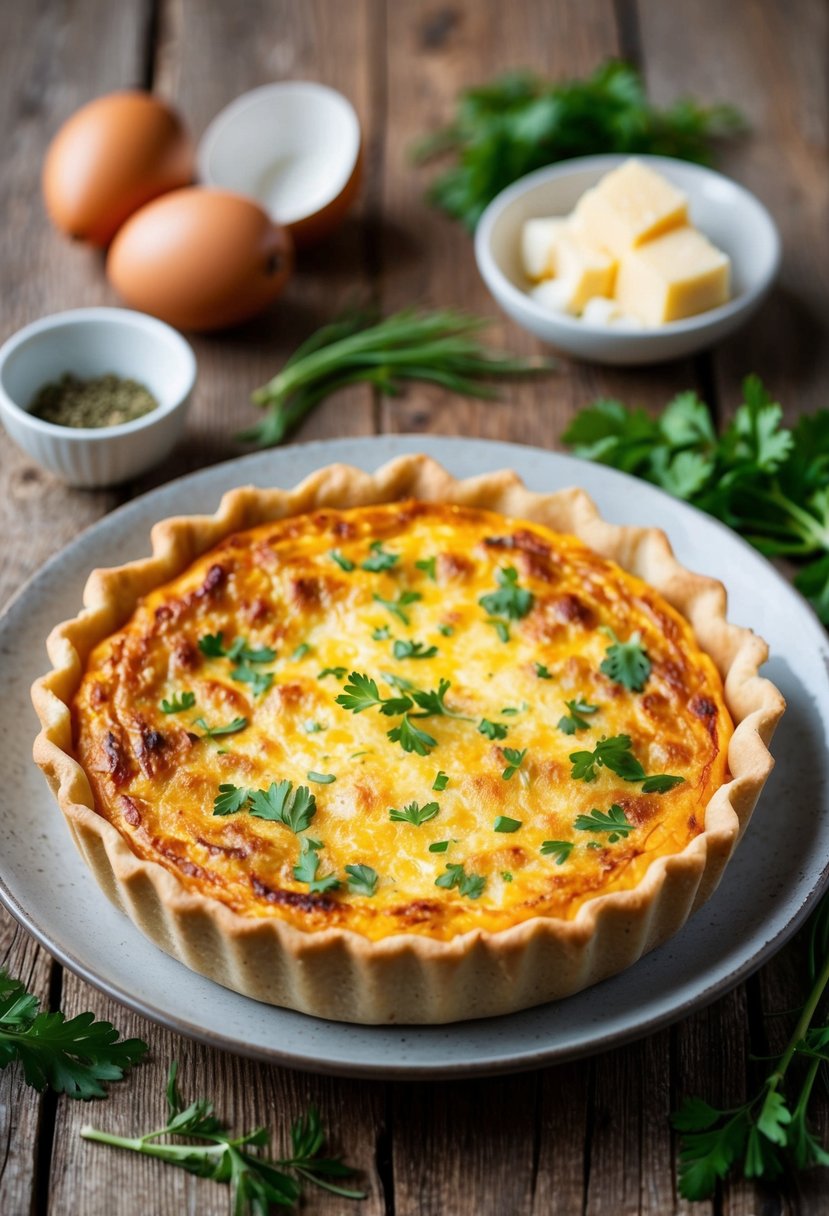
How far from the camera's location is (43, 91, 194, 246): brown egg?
183 inches

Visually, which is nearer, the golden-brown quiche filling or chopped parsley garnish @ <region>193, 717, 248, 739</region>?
the golden-brown quiche filling

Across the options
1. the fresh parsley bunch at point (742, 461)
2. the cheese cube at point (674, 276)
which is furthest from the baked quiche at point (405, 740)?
the cheese cube at point (674, 276)

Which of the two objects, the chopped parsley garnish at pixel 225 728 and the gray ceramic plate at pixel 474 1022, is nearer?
the gray ceramic plate at pixel 474 1022

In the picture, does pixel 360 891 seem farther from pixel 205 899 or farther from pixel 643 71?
pixel 643 71

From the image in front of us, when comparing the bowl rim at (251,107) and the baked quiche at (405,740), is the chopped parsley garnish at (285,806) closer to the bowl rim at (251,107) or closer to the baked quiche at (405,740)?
the baked quiche at (405,740)

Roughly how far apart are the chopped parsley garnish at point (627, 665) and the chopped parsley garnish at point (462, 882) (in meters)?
0.64

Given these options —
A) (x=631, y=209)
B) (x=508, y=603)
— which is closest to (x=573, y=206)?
(x=631, y=209)

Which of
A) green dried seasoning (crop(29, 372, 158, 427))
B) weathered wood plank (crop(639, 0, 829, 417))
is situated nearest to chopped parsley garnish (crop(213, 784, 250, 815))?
green dried seasoning (crop(29, 372, 158, 427))

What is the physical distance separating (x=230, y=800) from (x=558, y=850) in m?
0.67

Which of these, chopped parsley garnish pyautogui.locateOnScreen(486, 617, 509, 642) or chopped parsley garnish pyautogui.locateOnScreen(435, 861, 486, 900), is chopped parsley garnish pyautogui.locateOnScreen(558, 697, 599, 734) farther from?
chopped parsley garnish pyautogui.locateOnScreen(435, 861, 486, 900)

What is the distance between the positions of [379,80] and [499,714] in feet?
11.9

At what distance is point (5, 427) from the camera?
4.21 meters

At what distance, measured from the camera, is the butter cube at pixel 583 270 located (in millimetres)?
4465

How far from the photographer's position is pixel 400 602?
333cm
